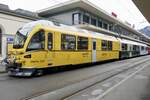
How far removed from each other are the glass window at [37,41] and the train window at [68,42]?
2572 mm

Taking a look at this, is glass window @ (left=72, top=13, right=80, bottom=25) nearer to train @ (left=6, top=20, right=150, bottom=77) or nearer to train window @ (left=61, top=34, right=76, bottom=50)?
train @ (left=6, top=20, right=150, bottom=77)

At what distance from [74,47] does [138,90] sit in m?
10.3

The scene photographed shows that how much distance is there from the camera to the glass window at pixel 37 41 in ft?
56.9

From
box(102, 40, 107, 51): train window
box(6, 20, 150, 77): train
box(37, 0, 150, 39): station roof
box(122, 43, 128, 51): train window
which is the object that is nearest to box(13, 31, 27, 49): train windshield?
box(6, 20, 150, 77): train

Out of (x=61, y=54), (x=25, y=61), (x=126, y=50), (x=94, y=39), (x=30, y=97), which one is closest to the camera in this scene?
(x=30, y=97)

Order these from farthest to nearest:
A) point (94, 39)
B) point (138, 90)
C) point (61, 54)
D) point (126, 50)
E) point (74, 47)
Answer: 1. point (126, 50)
2. point (94, 39)
3. point (74, 47)
4. point (61, 54)
5. point (138, 90)

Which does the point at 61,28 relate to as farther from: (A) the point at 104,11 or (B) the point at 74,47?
(A) the point at 104,11

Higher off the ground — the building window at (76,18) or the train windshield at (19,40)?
the building window at (76,18)

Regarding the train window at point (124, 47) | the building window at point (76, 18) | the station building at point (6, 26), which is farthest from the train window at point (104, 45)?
the building window at point (76, 18)

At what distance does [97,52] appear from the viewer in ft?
92.9

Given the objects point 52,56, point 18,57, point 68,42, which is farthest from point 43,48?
point 68,42

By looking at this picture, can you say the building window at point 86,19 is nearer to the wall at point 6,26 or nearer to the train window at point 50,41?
the wall at point 6,26

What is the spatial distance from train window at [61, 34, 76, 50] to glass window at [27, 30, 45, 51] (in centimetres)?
257

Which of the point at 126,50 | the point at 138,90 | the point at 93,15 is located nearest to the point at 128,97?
the point at 138,90
